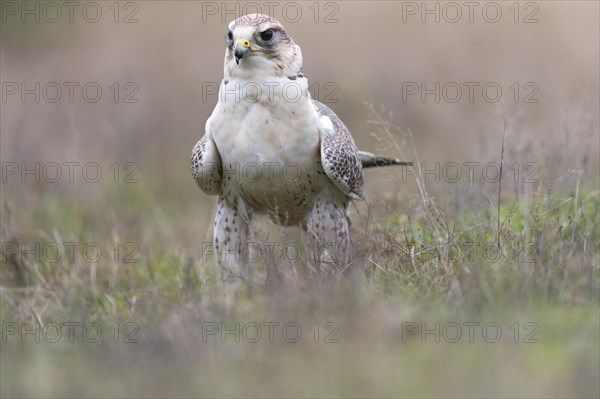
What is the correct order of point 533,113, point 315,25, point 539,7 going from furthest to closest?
1. point 315,25
2. point 539,7
3. point 533,113

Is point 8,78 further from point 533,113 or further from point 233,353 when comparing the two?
point 233,353

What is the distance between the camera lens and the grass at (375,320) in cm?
447

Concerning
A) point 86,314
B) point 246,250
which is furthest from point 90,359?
point 246,250

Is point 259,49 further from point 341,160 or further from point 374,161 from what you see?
point 374,161

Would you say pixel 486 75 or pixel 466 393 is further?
pixel 486 75

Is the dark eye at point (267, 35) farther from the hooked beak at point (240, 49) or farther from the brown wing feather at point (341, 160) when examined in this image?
the brown wing feather at point (341, 160)

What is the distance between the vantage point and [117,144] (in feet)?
41.5

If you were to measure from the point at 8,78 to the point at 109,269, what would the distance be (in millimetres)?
8369

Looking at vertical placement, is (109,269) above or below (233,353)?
below

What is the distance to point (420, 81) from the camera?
43.9ft

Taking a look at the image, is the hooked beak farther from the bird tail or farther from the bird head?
the bird tail

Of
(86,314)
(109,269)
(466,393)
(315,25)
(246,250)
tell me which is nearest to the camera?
(466,393)

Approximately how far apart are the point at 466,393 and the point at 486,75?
30.2 ft

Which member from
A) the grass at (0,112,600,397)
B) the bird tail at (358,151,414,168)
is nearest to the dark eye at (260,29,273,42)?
the grass at (0,112,600,397)
